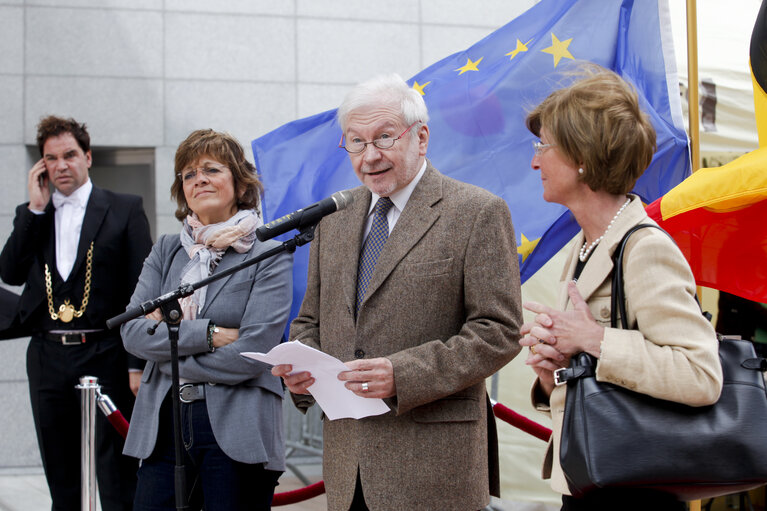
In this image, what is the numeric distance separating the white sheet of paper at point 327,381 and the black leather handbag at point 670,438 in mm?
741

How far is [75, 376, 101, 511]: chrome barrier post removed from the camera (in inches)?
161

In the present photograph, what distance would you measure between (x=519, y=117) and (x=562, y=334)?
2.34 metres

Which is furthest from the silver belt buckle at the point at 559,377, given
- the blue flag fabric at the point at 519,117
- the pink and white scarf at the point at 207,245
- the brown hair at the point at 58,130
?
the brown hair at the point at 58,130

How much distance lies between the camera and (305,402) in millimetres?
2814

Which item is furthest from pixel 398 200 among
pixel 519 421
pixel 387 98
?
pixel 519 421

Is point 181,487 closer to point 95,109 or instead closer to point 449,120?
point 449,120

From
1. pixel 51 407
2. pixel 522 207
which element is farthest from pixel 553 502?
pixel 51 407

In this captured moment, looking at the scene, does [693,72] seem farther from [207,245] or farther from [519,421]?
[207,245]

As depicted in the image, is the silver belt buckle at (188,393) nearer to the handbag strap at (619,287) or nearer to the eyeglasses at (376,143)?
the eyeglasses at (376,143)

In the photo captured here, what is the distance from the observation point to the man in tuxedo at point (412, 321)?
2420 mm

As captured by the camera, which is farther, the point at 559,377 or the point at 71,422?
the point at 71,422

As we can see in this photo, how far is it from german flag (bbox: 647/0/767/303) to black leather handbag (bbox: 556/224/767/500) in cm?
91

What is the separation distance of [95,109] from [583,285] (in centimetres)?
649

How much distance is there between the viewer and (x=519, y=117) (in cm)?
415
